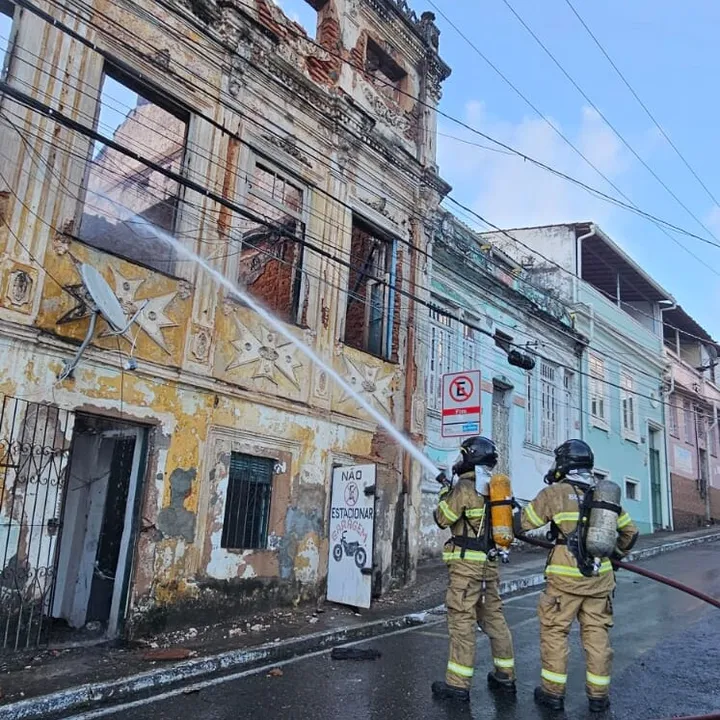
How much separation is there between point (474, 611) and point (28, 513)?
14.0 feet

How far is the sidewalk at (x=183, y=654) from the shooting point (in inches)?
208

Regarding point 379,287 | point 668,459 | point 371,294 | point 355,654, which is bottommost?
point 355,654

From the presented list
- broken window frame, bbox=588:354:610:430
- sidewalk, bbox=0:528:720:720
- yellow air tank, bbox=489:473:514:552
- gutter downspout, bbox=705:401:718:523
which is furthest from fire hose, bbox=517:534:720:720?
gutter downspout, bbox=705:401:718:523

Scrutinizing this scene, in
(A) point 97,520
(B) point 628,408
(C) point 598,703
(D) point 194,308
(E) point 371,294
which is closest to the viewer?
(C) point 598,703

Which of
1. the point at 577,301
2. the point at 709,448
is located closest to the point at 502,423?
the point at 577,301

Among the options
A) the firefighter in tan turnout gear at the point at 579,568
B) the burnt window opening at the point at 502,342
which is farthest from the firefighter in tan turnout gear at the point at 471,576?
the burnt window opening at the point at 502,342

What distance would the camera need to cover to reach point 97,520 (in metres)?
8.18

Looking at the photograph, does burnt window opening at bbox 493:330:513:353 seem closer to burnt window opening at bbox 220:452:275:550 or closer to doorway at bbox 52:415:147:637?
burnt window opening at bbox 220:452:275:550

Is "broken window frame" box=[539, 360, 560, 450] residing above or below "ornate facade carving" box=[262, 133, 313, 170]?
below

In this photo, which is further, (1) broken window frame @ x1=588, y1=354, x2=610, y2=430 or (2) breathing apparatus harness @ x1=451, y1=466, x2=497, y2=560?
(1) broken window frame @ x1=588, y1=354, x2=610, y2=430

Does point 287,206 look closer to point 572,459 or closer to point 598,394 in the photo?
point 572,459

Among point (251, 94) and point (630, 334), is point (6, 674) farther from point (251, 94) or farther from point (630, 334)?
point (630, 334)

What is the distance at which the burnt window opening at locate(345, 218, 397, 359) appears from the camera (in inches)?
458

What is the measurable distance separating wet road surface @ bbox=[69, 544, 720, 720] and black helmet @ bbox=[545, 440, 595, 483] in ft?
5.64
